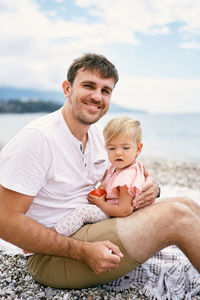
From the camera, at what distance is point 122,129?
2.88m

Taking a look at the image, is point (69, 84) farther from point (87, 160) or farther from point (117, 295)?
point (117, 295)

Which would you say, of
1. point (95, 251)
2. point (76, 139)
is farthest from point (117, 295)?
point (76, 139)

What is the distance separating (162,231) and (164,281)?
72 cm

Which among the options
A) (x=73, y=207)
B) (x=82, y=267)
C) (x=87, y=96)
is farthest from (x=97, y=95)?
(x=82, y=267)

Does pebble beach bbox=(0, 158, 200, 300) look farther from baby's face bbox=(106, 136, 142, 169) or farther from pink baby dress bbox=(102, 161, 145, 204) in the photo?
baby's face bbox=(106, 136, 142, 169)

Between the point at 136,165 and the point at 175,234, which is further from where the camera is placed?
the point at 136,165

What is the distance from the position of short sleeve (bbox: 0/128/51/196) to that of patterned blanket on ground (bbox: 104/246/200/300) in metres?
1.24

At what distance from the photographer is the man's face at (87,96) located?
9.62 feet

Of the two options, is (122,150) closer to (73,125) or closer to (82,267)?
(73,125)

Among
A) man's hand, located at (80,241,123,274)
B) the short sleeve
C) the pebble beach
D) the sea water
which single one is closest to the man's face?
the short sleeve

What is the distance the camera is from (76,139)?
291cm

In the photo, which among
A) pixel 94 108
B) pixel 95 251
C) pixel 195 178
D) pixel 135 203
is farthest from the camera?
pixel 195 178

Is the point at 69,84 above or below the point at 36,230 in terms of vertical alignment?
above

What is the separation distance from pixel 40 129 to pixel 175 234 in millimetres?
1360
